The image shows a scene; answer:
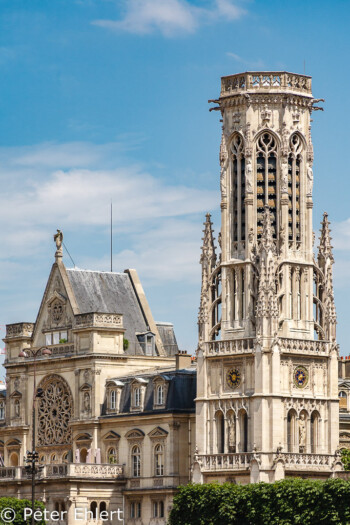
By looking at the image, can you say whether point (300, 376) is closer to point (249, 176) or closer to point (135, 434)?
point (249, 176)

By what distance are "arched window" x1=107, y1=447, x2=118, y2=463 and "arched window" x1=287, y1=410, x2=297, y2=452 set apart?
16185 mm

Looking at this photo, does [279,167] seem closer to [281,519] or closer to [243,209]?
[243,209]

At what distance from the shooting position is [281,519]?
365ft

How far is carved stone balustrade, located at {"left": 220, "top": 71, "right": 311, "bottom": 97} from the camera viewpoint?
124062mm

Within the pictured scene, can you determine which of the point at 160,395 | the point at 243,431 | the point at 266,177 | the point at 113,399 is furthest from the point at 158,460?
the point at 266,177

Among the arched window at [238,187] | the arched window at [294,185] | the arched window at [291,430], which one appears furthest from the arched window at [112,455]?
the arched window at [294,185]

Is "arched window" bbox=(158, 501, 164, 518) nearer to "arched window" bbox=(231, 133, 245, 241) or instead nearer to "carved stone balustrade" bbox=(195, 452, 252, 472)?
"carved stone balustrade" bbox=(195, 452, 252, 472)

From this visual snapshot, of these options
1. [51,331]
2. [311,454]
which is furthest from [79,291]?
[311,454]

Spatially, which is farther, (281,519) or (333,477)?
(333,477)

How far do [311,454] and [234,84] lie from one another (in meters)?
26.2

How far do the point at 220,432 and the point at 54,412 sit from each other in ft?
61.7

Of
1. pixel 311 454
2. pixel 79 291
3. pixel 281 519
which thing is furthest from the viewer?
pixel 79 291

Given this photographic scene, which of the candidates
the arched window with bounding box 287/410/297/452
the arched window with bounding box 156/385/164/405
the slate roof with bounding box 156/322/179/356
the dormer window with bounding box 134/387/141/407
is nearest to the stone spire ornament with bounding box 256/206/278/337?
the arched window with bounding box 287/410/297/452

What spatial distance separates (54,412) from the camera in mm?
137000
